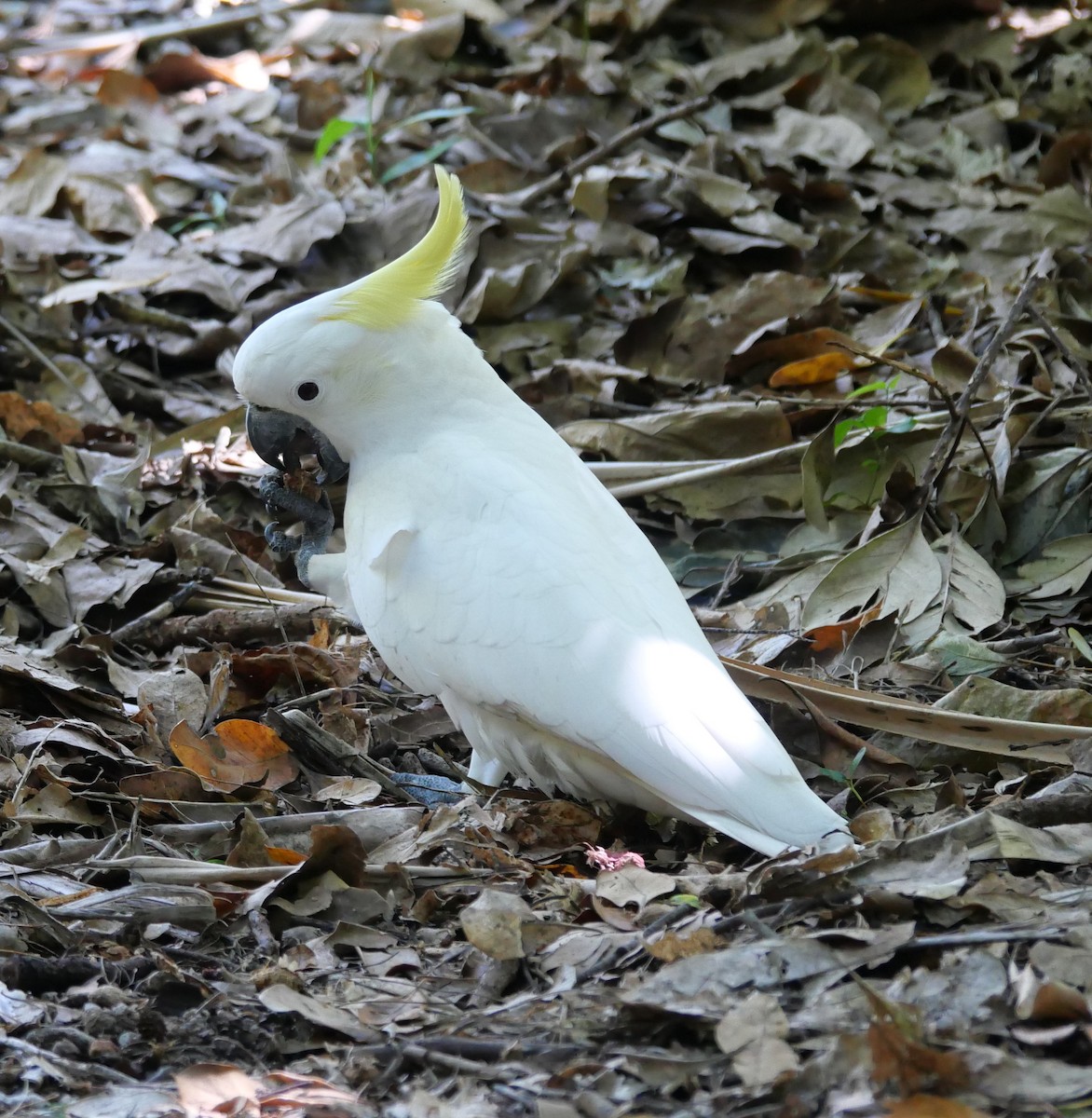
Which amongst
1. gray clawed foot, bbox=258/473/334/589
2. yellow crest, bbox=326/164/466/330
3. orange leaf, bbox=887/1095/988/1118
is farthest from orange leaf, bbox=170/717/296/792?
orange leaf, bbox=887/1095/988/1118

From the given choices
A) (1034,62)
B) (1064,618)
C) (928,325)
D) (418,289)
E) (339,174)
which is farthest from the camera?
(1034,62)

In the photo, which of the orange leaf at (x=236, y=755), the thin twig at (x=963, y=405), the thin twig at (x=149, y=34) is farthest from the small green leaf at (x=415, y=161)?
the orange leaf at (x=236, y=755)

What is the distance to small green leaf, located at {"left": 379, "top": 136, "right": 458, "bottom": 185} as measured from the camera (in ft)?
16.5

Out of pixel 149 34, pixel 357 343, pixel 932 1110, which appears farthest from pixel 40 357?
pixel 932 1110

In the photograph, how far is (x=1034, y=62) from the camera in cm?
579

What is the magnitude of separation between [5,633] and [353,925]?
61.9 inches

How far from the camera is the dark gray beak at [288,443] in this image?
299 cm

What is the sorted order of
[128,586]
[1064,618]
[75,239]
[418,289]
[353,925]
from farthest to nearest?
[75,239], [128,586], [1064,618], [418,289], [353,925]

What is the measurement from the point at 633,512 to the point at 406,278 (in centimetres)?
123

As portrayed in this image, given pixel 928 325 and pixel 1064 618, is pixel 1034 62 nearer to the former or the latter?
pixel 928 325

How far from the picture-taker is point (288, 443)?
3.04 meters

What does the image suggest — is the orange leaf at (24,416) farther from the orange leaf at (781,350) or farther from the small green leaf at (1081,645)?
the small green leaf at (1081,645)

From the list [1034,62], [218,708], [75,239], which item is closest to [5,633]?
[218,708]

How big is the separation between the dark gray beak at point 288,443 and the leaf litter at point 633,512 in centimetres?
48
